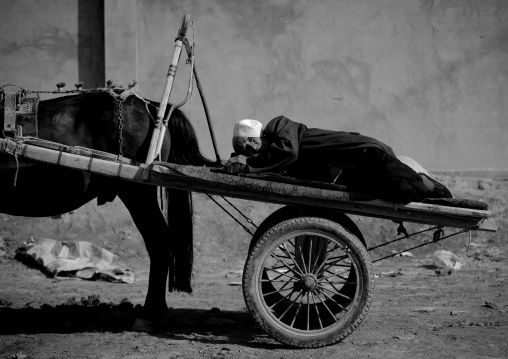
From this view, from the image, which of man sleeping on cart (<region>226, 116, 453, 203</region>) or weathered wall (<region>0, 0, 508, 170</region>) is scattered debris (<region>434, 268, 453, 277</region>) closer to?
weathered wall (<region>0, 0, 508, 170</region>)

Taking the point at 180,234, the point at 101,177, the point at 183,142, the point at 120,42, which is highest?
the point at 120,42

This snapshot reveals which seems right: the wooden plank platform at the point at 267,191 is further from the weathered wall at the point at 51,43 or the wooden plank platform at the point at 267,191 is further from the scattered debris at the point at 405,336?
the weathered wall at the point at 51,43

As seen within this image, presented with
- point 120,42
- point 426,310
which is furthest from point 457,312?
point 120,42

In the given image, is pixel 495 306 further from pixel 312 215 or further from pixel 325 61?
pixel 325 61

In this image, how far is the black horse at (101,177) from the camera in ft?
16.8

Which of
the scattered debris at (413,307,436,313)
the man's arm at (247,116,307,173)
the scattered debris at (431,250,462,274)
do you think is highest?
the man's arm at (247,116,307,173)

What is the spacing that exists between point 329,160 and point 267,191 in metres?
0.47

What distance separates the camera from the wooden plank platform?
4.39m

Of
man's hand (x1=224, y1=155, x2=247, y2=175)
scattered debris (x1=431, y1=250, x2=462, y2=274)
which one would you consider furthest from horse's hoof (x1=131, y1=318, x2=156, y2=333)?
scattered debris (x1=431, y1=250, x2=462, y2=274)

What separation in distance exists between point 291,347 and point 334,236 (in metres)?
0.75

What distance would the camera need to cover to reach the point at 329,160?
180 inches

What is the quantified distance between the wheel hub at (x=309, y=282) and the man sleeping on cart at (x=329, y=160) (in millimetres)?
617

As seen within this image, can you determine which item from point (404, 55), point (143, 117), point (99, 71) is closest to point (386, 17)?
point (404, 55)

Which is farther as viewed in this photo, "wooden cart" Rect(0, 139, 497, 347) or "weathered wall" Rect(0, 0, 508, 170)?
"weathered wall" Rect(0, 0, 508, 170)
